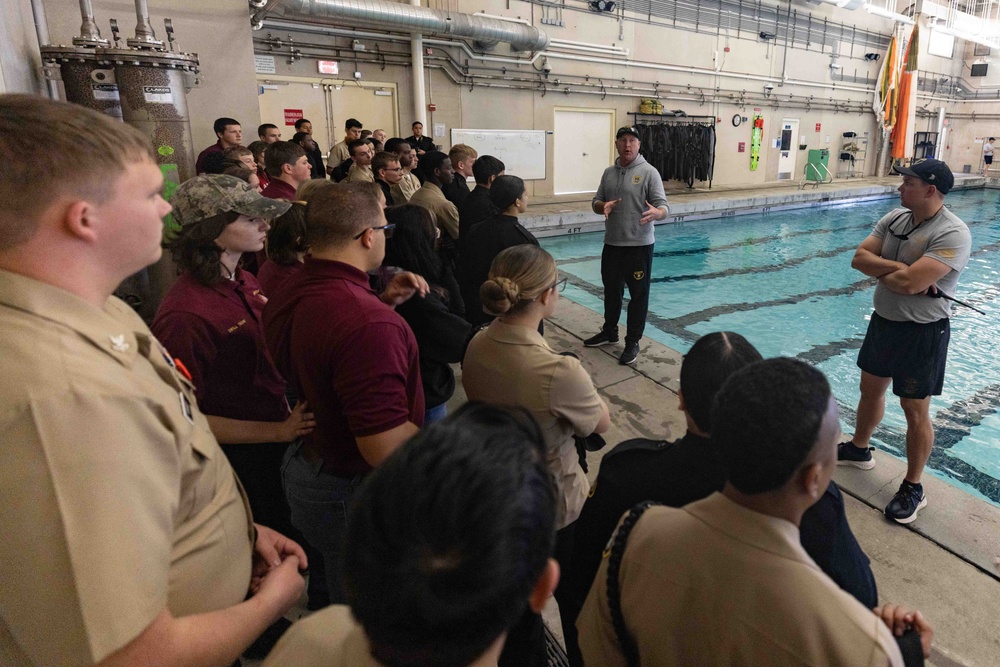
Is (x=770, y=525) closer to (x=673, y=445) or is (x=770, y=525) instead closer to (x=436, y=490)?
(x=673, y=445)

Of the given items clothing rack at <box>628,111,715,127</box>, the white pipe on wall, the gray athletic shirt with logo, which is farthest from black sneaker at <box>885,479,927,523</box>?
clothing rack at <box>628,111,715,127</box>

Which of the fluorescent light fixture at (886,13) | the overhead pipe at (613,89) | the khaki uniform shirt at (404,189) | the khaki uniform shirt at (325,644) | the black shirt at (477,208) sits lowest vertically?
the khaki uniform shirt at (325,644)

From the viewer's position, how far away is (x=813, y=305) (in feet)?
22.1

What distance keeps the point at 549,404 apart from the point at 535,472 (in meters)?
1.10

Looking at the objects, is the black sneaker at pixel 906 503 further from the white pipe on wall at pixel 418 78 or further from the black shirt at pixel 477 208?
the white pipe on wall at pixel 418 78

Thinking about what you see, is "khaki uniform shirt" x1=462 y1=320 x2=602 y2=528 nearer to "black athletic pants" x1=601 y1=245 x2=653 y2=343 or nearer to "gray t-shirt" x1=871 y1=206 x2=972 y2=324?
"gray t-shirt" x1=871 y1=206 x2=972 y2=324

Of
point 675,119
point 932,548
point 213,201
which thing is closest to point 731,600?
point 213,201

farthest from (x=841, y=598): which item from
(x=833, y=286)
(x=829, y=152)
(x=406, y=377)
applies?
(x=829, y=152)

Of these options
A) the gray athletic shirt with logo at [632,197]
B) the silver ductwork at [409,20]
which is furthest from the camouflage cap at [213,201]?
the silver ductwork at [409,20]

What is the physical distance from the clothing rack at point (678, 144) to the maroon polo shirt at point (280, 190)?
1160 centimetres

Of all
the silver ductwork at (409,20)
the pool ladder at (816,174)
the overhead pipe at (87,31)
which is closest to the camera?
the overhead pipe at (87,31)

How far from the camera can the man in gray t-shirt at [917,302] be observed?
2514mm

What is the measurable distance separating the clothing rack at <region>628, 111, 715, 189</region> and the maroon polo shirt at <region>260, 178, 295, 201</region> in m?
11.6

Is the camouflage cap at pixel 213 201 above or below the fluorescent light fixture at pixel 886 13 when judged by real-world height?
below
